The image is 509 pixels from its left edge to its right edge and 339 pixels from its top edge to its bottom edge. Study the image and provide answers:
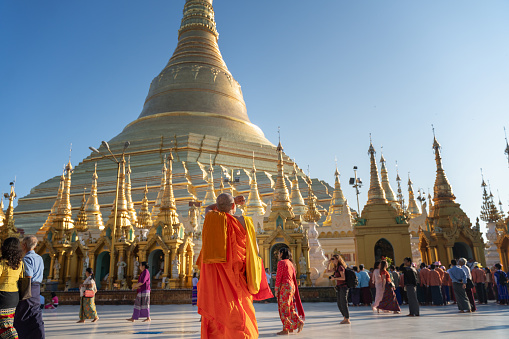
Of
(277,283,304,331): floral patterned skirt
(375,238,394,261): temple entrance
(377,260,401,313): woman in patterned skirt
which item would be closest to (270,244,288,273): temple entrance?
(375,238,394,261): temple entrance

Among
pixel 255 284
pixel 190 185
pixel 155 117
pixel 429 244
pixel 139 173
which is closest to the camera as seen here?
pixel 255 284

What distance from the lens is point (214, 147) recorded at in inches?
1518

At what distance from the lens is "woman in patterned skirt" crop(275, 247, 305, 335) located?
6.82m

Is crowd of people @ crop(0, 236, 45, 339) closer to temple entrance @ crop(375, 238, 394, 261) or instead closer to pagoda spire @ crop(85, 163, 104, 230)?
temple entrance @ crop(375, 238, 394, 261)

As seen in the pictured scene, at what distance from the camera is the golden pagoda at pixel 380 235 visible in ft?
64.3

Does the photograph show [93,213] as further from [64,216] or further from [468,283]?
[468,283]

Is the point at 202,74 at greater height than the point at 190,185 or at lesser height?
greater

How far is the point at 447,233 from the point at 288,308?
14923 millimetres

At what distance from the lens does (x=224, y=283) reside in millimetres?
4219

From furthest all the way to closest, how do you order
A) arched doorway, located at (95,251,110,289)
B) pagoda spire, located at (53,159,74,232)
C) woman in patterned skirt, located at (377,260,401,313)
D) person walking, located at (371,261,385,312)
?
pagoda spire, located at (53,159,74,232), arched doorway, located at (95,251,110,289), person walking, located at (371,261,385,312), woman in patterned skirt, located at (377,260,401,313)

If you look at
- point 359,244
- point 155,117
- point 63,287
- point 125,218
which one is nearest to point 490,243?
point 359,244

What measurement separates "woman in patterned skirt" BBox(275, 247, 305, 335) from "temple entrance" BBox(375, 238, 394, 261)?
1338 cm

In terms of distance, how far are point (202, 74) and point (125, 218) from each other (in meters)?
24.3

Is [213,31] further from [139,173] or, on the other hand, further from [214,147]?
[139,173]
